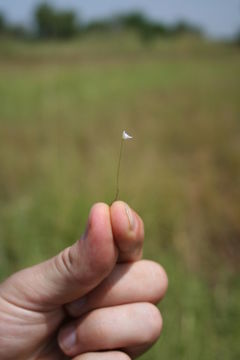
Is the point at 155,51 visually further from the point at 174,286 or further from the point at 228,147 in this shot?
the point at 174,286

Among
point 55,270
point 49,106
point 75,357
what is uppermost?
point 55,270

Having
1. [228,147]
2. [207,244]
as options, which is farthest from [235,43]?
[207,244]

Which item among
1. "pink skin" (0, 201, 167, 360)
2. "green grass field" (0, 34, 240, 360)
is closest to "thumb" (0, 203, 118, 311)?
"pink skin" (0, 201, 167, 360)

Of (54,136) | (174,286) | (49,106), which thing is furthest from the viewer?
(49,106)

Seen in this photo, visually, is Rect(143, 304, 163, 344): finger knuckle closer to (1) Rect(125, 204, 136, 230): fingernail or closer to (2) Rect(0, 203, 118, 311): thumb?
(2) Rect(0, 203, 118, 311): thumb

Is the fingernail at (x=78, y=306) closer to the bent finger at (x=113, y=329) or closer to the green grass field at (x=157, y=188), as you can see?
the bent finger at (x=113, y=329)

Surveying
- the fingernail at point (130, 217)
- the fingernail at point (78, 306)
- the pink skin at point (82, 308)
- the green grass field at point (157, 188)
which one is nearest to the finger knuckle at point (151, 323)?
the pink skin at point (82, 308)
